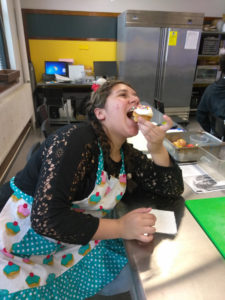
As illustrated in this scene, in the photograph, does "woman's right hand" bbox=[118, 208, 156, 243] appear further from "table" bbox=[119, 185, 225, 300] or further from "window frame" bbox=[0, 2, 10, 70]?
"window frame" bbox=[0, 2, 10, 70]

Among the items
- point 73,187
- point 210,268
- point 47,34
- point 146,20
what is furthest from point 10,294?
point 47,34

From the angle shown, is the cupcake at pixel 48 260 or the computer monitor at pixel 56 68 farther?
the computer monitor at pixel 56 68

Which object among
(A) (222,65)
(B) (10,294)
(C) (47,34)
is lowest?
(B) (10,294)

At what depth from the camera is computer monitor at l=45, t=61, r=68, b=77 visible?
4645mm

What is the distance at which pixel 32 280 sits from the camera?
2.78ft

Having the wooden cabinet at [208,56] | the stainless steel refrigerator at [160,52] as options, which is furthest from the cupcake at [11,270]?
the wooden cabinet at [208,56]

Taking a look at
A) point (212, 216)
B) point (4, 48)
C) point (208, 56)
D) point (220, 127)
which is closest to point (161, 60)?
point (208, 56)

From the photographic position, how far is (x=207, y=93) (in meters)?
2.57

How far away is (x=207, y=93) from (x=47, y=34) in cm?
360

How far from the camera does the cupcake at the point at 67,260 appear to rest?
Answer: 97cm

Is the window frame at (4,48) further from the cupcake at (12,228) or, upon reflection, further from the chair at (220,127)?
the cupcake at (12,228)

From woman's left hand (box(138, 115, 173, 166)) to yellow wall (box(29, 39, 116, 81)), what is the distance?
4.31m

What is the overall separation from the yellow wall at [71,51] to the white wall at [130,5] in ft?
2.02

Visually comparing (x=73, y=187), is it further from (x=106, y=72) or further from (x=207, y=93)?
(x=106, y=72)
